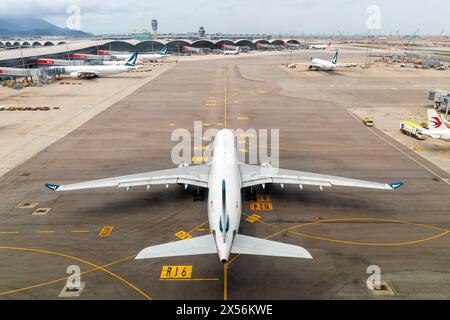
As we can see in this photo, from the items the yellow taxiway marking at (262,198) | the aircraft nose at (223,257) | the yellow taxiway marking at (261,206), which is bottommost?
the yellow taxiway marking at (261,206)

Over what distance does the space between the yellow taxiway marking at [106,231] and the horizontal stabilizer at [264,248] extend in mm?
12927

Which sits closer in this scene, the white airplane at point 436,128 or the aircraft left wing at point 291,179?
the aircraft left wing at point 291,179

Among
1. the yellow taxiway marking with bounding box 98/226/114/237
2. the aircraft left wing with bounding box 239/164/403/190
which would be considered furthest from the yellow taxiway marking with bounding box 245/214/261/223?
the yellow taxiway marking with bounding box 98/226/114/237

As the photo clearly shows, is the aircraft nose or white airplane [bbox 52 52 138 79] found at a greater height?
white airplane [bbox 52 52 138 79]

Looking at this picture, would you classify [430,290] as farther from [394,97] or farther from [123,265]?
[394,97]

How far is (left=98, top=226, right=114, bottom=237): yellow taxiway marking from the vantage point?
26.8 m

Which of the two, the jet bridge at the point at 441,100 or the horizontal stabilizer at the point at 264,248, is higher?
the jet bridge at the point at 441,100

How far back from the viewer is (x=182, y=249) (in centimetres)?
1881

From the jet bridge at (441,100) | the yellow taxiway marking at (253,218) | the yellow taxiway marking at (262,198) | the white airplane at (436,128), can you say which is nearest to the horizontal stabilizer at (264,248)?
the yellow taxiway marking at (253,218)

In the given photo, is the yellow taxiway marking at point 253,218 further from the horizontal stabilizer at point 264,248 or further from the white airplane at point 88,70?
the white airplane at point 88,70

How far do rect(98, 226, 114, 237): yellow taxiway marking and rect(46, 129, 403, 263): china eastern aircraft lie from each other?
13.6 ft

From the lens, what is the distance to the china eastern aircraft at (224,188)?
18750mm

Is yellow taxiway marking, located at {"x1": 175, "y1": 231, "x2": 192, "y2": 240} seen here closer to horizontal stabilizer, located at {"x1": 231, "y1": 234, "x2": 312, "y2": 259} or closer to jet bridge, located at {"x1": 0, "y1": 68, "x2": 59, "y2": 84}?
horizontal stabilizer, located at {"x1": 231, "y1": 234, "x2": 312, "y2": 259}
